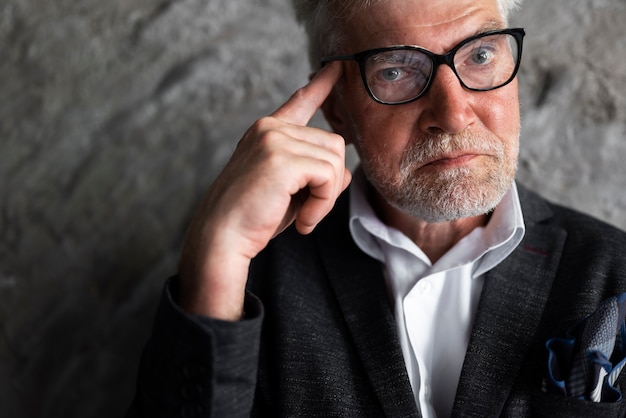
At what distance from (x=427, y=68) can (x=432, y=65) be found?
0.06 ft

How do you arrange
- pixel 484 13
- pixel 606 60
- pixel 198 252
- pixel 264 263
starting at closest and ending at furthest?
pixel 198 252
pixel 484 13
pixel 264 263
pixel 606 60

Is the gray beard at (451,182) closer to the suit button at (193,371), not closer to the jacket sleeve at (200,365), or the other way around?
the jacket sleeve at (200,365)

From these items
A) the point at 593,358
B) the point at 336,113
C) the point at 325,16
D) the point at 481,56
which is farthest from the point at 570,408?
the point at 325,16

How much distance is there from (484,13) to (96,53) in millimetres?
1168

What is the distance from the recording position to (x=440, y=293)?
1.61 meters

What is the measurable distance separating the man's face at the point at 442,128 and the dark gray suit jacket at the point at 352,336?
19cm

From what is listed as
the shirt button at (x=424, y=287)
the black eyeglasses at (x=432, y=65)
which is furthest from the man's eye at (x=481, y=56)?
the shirt button at (x=424, y=287)

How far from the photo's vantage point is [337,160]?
1.41 m

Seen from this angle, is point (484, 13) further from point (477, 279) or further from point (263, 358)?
point (263, 358)

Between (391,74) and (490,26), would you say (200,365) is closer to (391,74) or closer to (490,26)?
(391,74)

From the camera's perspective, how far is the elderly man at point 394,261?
1338 millimetres

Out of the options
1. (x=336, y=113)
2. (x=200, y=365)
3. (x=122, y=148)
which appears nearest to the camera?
(x=200, y=365)

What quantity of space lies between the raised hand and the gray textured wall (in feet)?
2.41

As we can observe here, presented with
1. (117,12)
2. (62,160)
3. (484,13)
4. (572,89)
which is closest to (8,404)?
(62,160)
